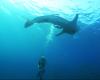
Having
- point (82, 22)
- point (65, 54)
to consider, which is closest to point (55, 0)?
point (82, 22)


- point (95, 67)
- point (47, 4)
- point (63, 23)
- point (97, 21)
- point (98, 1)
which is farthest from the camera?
point (95, 67)

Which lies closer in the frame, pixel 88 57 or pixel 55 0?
pixel 55 0

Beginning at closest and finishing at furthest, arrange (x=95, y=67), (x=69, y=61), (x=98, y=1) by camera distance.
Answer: (x=98, y=1), (x=95, y=67), (x=69, y=61)

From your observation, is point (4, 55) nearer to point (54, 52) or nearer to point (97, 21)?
point (54, 52)

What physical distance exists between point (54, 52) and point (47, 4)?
129 feet

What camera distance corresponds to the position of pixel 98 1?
60.1 feet

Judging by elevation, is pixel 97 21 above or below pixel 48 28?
below

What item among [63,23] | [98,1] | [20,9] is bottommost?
[63,23]

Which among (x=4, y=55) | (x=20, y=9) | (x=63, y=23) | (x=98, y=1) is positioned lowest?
(x=63, y=23)

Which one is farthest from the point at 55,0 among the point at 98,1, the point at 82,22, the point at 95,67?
the point at 95,67

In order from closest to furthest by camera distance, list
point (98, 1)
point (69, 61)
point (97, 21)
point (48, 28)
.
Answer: point (98, 1) < point (97, 21) < point (48, 28) < point (69, 61)

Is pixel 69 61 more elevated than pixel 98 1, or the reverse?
pixel 69 61

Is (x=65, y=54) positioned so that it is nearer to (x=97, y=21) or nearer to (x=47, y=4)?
(x=97, y=21)

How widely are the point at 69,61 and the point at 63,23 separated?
5640 centimetres
